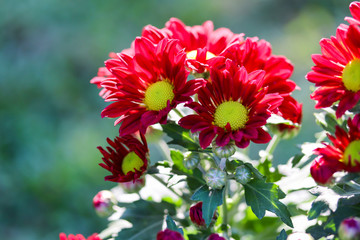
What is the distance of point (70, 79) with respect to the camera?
258 centimetres

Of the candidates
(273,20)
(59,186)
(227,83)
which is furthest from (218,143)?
(273,20)

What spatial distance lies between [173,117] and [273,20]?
2.28 metres

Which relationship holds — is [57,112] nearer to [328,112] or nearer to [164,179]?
[164,179]

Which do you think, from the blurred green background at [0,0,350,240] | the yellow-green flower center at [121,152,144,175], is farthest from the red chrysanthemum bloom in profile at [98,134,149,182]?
the blurred green background at [0,0,350,240]

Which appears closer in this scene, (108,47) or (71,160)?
(71,160)

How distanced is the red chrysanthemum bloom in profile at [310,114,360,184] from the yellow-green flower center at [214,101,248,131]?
12 centimetres

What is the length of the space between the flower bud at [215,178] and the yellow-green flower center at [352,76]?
9.4 inches

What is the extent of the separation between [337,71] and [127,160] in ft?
1.25

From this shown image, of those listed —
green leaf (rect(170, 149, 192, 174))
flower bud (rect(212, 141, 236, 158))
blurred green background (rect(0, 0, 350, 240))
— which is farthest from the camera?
blurred green background (rect(0, 0, 350, 240))

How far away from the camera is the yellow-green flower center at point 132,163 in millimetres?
771

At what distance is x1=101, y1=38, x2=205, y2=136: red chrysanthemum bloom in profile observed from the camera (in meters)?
0.69

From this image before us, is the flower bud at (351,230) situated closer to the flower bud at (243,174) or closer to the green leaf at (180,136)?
the flower bud at (243,174)

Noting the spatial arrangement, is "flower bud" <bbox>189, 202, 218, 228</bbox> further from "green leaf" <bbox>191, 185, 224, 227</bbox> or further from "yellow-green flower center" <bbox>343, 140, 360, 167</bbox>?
"yellow-green flower center" <bbox>343, 140, 360, 167</bbox>

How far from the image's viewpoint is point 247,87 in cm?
69
